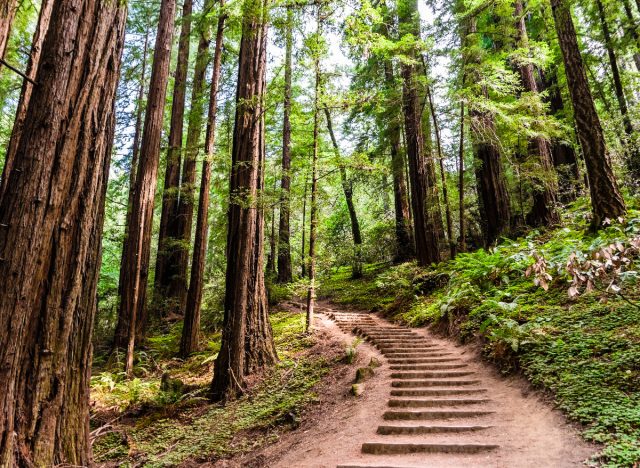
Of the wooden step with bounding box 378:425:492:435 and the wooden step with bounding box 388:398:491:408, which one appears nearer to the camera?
the wooden step with bounding box 378:425:492:435

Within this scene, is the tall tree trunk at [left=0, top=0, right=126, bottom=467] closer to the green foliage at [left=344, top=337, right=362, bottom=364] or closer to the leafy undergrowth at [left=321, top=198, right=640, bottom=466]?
the green foliage at [left=344, top=337, right=362, bottom=364]

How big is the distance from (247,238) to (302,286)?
7.22ft

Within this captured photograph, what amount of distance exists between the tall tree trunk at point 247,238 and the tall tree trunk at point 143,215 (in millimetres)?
2808

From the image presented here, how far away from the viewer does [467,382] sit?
521cm

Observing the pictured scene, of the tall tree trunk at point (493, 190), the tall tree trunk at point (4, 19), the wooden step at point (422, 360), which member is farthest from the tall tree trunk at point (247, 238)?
the tall tree trunk at point (493, 190)

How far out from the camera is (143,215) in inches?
338

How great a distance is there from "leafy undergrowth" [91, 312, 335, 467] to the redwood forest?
0.04 metres

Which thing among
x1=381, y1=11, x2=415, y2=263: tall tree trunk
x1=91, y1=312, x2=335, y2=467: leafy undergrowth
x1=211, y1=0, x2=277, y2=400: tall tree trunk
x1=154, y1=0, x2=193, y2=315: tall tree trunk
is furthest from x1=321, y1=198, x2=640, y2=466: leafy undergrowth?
x1=154, y1=0, x2=193, y2=315: tall tree trunk

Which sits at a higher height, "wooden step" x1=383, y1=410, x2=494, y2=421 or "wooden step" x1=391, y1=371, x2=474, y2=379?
"wooden step" x1=391, y1=371, x2=474, y2=379

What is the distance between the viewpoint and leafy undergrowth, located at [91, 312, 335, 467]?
16.5 feet

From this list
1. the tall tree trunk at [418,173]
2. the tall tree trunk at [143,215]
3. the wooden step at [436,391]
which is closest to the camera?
the wooden step at [436,391]

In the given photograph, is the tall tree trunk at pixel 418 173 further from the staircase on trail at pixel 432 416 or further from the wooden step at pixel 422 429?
the wooden step at pixel 422 429

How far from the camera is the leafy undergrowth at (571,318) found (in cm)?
362

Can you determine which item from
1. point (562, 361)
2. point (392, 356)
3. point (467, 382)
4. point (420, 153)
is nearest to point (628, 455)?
point (562, 361)
